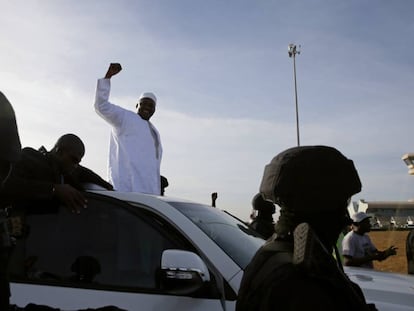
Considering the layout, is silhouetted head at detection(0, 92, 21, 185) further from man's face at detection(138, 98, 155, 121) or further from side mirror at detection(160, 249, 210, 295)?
man's face at detection(138, 98, 155, 121)

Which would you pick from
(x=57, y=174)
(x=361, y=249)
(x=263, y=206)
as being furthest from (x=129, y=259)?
(x=361, y=249)

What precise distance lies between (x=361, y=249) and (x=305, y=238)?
5.26m

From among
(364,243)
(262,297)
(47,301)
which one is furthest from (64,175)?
(364,243)

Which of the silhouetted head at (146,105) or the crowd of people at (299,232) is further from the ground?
the silhouetted head at (146,105)

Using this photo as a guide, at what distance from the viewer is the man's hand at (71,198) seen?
9.52 feet

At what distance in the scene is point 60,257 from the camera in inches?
112

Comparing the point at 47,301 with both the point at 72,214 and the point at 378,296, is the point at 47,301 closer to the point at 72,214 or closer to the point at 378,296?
the point at 72,214

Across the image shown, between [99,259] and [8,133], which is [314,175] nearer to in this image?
[8,133]

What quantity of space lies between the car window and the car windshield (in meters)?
0.21

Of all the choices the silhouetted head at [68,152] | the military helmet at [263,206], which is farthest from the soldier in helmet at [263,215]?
the silhouetted head at [68,152]

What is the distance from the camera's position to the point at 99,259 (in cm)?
279

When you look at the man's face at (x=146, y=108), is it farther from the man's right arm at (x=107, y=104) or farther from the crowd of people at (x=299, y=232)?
the crowd of people at (x=299, y=232)

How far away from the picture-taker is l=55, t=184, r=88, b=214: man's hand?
2.90 metres

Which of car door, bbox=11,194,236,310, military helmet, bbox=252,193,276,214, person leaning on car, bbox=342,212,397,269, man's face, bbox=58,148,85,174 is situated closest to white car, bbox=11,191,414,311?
car door, bbox=11,194,236,310
